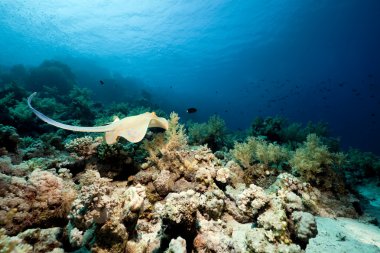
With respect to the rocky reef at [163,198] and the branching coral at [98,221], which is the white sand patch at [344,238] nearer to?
the rocky reef at [163,198]

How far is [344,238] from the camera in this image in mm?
3137

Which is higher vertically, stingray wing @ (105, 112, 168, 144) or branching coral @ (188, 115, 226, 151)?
stingray wing @ (105, 112, 168, 144)

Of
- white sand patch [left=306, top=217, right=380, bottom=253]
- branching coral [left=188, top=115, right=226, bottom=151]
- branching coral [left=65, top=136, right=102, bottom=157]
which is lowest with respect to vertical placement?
branching coral [left=188, top=115, right=226, bottom=151]

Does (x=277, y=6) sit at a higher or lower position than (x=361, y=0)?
lower

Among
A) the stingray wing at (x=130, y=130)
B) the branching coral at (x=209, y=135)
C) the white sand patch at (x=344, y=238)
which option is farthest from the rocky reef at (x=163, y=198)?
the branching coral at (x=209, y=135)

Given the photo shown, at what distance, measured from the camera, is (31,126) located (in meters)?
9.70

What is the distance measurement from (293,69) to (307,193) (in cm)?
8067

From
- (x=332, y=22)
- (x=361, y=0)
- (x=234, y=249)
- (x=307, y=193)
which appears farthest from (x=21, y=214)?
(x=332, y=22)

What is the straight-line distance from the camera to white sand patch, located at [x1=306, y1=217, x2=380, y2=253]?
2877 mm

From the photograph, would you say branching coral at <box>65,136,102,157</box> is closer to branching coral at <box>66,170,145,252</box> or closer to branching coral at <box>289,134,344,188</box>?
branching coral at <box>66,170,145,252</box>

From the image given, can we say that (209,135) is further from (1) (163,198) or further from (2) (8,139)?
(2) (8,139)

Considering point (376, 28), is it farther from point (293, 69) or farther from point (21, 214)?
point (21, 214)

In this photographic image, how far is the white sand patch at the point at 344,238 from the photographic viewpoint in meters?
2.88

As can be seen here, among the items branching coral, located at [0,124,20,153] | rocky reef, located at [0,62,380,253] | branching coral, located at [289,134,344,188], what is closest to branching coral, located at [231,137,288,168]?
rocky reef, located at [0,62,380,253]
